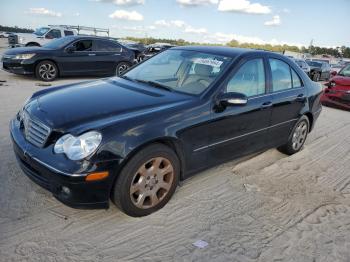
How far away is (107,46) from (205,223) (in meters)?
10.6

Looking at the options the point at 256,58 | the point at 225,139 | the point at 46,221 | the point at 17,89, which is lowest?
the point at 17,89

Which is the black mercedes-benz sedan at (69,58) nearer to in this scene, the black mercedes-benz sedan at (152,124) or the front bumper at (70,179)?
the black mercedes-benz sedan at (152,124)

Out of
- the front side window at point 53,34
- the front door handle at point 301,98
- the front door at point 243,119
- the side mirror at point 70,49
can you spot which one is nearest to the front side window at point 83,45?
the side mirror at point 70,49

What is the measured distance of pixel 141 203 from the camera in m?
3.45

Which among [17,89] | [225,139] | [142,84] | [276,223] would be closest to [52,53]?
[17,89]

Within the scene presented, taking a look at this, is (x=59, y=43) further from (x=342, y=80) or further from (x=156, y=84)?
(x=342, y=80)

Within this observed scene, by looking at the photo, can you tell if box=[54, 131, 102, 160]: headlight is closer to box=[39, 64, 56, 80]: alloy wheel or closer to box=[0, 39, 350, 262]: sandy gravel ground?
box=[0, 39, 350, 262]: sandy gravel ground

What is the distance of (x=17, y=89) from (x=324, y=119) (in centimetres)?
781

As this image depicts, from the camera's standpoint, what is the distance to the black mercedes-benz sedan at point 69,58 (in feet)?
36.1

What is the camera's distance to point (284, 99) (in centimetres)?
501

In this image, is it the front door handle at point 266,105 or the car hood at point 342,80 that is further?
the car hood at point 342,80

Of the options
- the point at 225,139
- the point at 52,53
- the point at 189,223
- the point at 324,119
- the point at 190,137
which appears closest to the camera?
the point at 189,223

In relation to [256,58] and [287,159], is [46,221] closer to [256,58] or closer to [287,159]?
[256,58]

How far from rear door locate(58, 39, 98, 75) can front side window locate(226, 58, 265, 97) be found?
8487 mm
